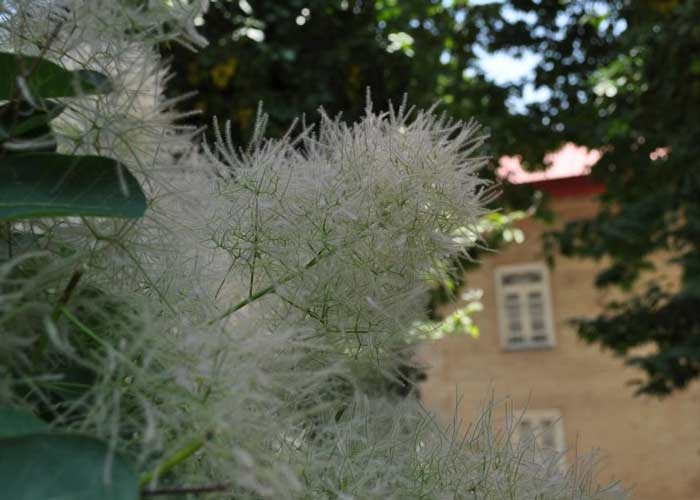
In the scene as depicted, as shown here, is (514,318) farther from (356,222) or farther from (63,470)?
(63,470)

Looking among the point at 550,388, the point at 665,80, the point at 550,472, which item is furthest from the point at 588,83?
the point at 550,388

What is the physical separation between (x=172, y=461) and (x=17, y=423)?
0.06 m

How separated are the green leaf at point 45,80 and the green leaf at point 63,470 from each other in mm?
171

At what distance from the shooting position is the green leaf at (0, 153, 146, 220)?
0.41m

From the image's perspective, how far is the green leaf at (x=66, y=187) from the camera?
41cm

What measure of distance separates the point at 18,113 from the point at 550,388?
28.9 ft

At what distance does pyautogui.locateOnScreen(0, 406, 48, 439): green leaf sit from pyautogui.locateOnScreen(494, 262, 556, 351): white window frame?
878 centimetres

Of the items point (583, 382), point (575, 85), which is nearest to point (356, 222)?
point (575, 85)

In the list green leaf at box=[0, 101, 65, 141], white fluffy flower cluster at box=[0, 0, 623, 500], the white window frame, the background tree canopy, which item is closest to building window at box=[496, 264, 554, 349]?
the white window frame

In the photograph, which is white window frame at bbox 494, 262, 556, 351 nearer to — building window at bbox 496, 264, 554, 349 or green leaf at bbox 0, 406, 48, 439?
building window at bbox 496, 264, 554, 349

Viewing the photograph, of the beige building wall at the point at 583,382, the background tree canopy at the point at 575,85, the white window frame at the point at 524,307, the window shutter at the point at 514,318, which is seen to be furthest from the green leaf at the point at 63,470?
the window shutter at the point at 514,318

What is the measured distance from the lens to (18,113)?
0.42 m

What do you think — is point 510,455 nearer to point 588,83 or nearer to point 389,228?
point 389,228

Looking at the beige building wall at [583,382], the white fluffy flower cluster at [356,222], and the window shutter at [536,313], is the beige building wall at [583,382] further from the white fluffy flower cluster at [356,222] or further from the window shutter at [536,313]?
the white fluffy flower cluster at [356,222]
